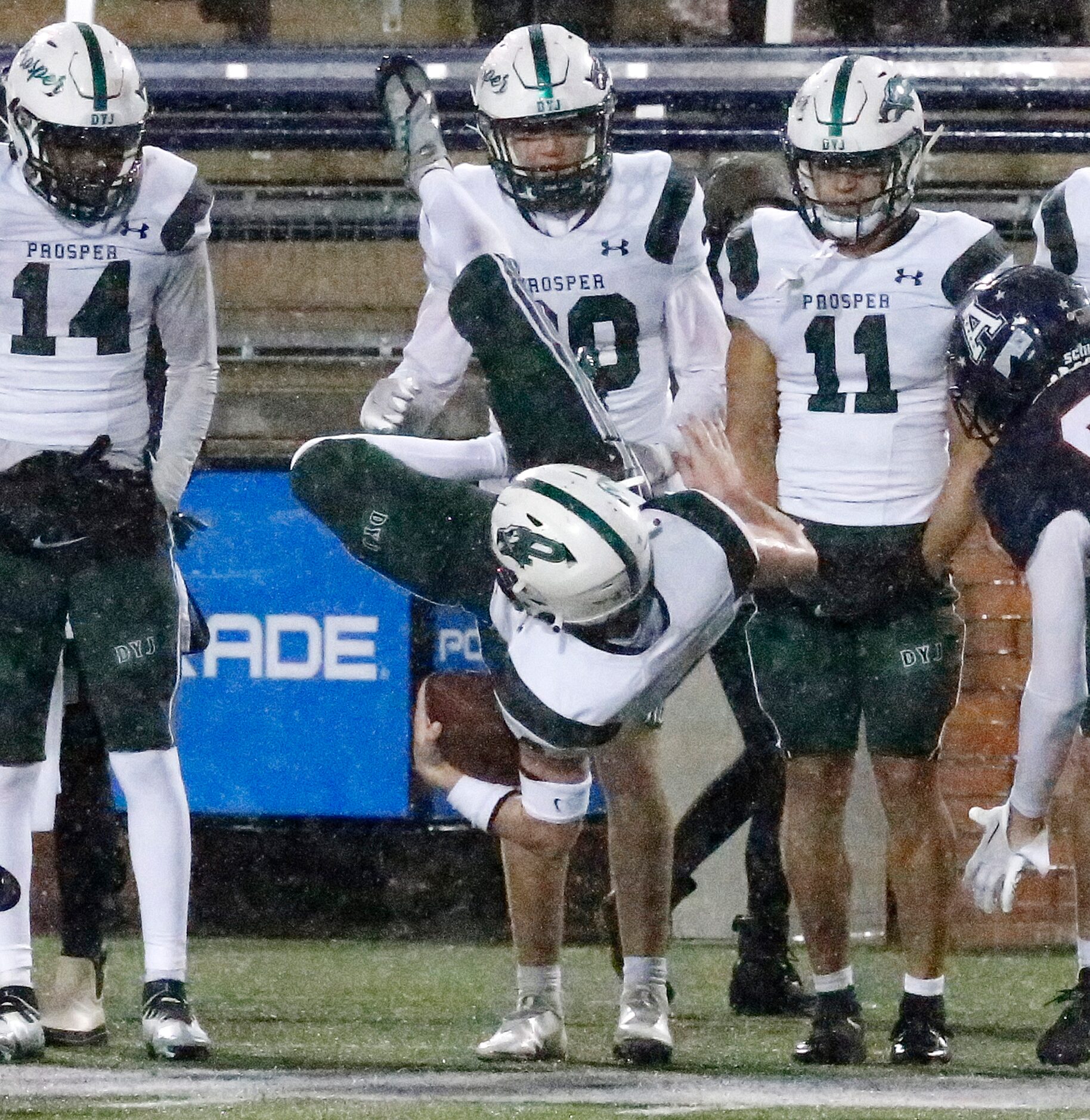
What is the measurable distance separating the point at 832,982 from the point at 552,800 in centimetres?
55

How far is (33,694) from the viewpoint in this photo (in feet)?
12.3

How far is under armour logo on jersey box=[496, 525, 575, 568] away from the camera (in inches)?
134

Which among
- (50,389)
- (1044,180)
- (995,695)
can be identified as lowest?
(995,695)

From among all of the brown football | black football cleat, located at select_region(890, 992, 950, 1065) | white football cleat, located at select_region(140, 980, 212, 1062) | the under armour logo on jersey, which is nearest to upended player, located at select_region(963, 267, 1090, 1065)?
black football cleat, located at select_region(890, 992, 950, 1065)

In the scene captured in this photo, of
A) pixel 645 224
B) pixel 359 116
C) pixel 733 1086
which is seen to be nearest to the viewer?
pixel 733 1086

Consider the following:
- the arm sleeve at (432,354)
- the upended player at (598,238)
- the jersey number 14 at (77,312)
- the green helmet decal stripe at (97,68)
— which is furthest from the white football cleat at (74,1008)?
the green helmet decal stripe at (97,68)

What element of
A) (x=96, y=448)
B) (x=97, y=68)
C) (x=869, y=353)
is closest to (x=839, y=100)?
(x=869, y=353)

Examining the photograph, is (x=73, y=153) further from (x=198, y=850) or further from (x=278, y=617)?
(x=198, y=850)

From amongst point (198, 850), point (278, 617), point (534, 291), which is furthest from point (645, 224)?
point (198, 850)

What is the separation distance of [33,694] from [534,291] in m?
1.10

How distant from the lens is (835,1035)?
3.66m

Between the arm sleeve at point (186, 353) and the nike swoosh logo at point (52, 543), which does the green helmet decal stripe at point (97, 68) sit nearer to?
the arm sleeve at point (186, 353)

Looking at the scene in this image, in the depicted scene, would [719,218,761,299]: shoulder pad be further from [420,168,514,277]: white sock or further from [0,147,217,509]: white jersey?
[0,147,217,509]: white jersey

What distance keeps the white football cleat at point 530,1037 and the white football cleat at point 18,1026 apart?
28.1 inches
